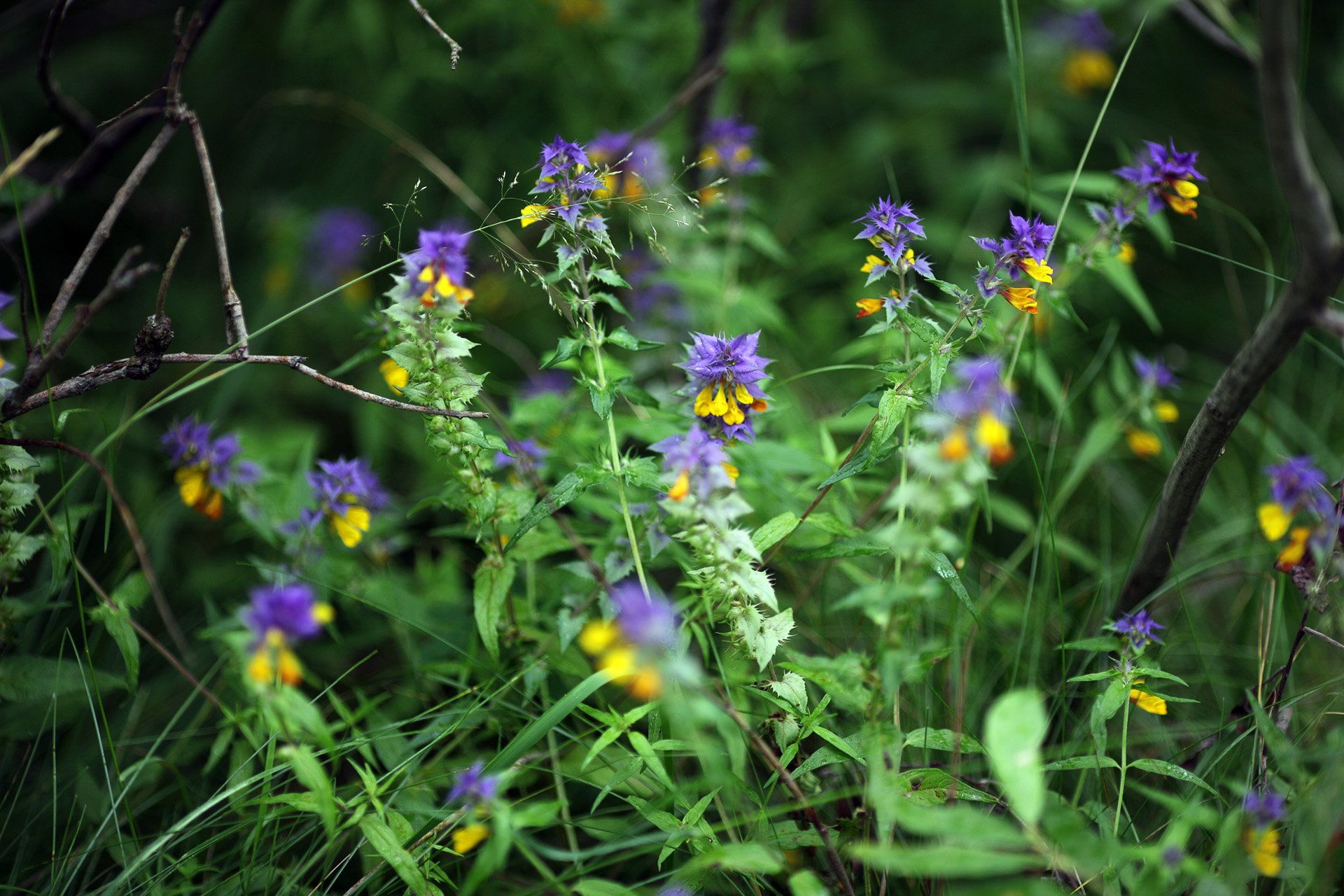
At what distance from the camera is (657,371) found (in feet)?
9.95

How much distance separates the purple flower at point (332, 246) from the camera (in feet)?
11.1

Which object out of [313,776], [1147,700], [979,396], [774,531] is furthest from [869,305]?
[313,776]

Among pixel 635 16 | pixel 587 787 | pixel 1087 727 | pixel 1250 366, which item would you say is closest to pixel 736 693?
pixel 587 787

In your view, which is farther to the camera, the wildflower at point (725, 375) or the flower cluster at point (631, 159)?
the flower cluster at point (631, 159)

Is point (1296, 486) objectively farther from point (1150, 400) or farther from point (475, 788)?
point (475, 788)

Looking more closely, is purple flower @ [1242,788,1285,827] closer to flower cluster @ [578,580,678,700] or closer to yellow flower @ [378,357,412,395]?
flower cluster @ [578,580,678,700]

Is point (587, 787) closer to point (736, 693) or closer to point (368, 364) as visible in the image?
point (736, 693)

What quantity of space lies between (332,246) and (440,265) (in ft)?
7.20

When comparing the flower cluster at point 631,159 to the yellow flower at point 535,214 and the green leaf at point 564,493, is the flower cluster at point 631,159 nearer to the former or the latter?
the yellow flower at point 535,214

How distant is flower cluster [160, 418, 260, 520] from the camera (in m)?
1.96

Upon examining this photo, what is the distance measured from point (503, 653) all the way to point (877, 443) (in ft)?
3.12

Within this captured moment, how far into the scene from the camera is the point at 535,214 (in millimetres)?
1532

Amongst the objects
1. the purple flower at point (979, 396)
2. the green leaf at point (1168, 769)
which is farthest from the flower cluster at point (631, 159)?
the green leaf at point (1168, 769)

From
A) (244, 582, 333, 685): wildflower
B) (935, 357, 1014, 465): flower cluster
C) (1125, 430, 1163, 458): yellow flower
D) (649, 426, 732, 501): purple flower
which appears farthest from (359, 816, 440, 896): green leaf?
(1125, 430, 1163, 458): yellow flower
